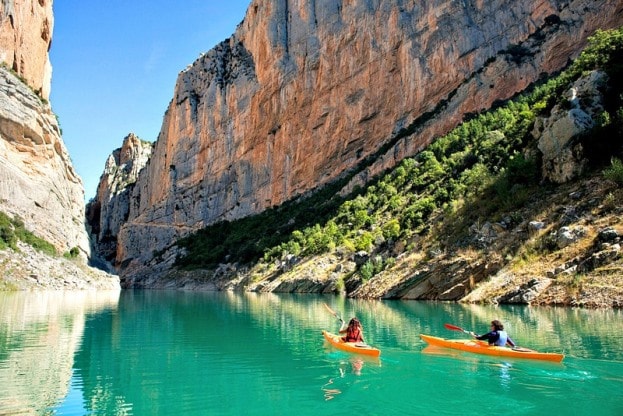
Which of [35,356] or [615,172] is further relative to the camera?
[615,172]

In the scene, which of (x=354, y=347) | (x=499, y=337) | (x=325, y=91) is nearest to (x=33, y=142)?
(x=325, y=91)

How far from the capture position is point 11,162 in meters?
54.2

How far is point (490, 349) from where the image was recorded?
1467 centimetres

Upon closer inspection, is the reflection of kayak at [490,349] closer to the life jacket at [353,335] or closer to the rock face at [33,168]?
the life jacket at [353,335]

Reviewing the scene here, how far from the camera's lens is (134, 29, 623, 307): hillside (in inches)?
1040

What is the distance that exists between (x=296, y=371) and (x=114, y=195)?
12616 centimetres

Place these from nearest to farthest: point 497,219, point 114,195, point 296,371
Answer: point 296,371 → point 497,219 → point 114,195

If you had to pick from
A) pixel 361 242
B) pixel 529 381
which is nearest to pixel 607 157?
pixel 361 242

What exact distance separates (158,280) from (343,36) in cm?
4847

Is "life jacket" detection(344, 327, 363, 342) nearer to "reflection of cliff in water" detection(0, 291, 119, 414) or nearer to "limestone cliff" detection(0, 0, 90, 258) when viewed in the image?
"reflection of cliff in water" detection(0, 291, 119, 414)

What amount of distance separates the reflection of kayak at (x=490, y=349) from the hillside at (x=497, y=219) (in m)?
10.7

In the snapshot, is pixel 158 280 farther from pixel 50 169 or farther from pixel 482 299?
pixel 482 299

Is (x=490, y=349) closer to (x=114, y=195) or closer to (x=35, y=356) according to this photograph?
(x=35, y=356)

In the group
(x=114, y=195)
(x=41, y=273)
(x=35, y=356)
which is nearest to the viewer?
(x=35, y=356)
